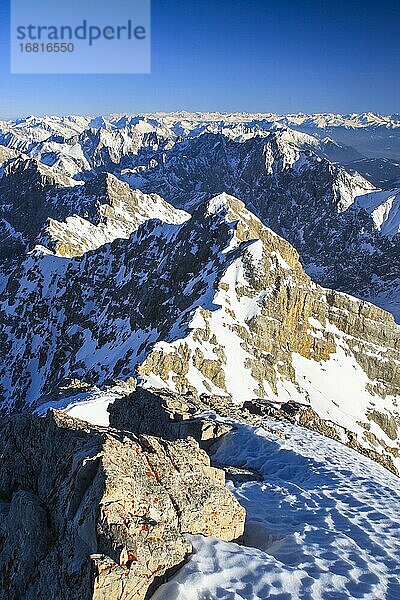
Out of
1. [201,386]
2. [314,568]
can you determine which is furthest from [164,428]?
[201,386]

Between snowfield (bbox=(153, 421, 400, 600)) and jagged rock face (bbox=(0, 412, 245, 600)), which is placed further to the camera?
snowfield (bbox=(153, 421, 400, 600))

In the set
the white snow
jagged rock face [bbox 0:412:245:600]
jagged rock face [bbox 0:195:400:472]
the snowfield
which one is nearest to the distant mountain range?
jagged rock face [bbox 0:195:400:472]

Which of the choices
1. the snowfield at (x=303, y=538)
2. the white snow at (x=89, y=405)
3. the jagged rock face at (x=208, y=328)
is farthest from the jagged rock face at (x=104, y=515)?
the jagged rock face at (x=208, y=328)

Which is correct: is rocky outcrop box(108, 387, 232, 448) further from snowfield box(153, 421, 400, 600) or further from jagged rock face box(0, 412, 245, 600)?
jagged rock face box(0, 412, 245, 600)

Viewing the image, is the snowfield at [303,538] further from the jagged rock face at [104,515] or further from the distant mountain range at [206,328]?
the distant mountain range at [206,328]

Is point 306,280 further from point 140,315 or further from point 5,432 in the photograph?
point 5,432

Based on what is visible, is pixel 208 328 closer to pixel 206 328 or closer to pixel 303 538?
pixel 206 328

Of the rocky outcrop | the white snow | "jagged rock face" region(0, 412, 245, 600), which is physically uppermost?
"jagged rock face" region(0, 412, 245, 600)
